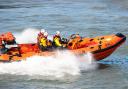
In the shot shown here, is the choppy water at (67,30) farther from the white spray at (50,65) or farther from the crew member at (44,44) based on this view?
the crew member at (44,44)

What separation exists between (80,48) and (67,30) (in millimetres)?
7829

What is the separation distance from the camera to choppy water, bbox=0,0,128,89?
52.5ft

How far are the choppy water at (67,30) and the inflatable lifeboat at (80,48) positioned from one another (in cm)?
26

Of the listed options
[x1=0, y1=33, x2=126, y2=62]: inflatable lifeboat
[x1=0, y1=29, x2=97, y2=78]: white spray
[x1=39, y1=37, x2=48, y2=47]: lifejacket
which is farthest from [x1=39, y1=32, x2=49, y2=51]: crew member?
[x1=0, y1=29, x2=97, y2=78]: white spray

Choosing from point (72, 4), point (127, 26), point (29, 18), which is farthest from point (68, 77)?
point (72, 4)

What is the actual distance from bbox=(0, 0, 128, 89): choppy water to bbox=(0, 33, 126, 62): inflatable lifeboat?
263 mm

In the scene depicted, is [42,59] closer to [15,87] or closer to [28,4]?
[15,87]

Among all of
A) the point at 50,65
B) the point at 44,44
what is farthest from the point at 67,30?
the point at 50,65

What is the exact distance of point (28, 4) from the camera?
37.7m

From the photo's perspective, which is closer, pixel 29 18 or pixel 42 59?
pixel 42 59

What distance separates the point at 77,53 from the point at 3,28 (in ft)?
33.4

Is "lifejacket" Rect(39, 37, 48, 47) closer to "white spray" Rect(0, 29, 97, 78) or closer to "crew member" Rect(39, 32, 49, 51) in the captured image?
"crew member" Rect(39, 32, 49, 51)

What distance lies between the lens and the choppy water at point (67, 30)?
16.0 m

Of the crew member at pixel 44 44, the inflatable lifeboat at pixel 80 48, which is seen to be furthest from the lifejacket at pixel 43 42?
the inflatable lifeboat at pixel 80 48
